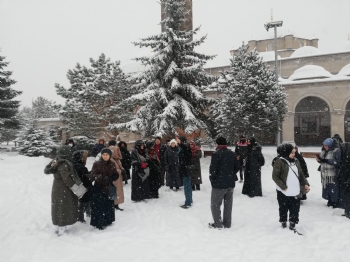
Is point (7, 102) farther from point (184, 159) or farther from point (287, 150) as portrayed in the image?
point (287, 150)

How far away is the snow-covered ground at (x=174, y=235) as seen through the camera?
463cm

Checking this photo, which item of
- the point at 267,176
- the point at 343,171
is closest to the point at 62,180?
the point at 343,171

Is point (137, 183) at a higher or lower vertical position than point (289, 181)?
lower

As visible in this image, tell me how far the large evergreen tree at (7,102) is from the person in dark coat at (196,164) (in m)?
14.6

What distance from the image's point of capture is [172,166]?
871 centimetres

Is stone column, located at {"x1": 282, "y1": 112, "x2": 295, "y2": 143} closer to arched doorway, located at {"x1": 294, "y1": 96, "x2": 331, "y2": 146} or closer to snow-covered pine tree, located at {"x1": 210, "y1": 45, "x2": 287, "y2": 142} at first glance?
arched doorway, located at {"x1": 294, "y1": 96, "x2": 331, "y2": 146}

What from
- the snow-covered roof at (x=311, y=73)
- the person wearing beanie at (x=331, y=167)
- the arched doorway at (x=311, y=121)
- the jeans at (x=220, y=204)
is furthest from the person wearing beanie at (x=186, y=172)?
the snow-covered roof at (x=311, y=73)

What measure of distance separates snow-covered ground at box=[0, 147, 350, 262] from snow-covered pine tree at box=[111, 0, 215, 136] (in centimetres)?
642

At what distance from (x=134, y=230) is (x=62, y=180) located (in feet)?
5.45

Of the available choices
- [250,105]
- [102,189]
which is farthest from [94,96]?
[102,189]

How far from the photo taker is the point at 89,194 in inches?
233

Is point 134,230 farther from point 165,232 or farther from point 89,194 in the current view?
point 89,194

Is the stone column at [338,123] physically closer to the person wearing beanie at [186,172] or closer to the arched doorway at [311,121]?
the arched doorway at [311,121]

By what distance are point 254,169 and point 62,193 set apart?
5176 mm
